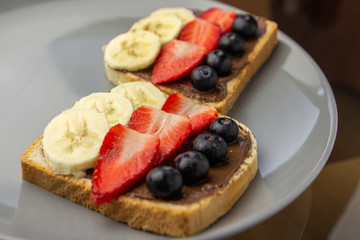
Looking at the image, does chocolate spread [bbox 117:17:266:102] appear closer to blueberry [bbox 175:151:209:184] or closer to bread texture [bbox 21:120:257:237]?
bread texture [bbox 21:120:257:237]

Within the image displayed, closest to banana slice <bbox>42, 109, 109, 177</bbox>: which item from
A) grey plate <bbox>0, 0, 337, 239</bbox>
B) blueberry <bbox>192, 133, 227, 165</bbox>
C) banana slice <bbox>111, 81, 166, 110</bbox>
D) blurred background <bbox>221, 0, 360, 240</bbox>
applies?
grey plate <bbox>0, 0, 337, 239</bbox>

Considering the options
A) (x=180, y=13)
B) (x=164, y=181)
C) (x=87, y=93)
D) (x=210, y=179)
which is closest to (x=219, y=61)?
(x=180, y=13)

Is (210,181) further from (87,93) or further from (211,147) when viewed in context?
(87,93)

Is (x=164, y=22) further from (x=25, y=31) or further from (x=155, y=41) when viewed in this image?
(x=25, y=31)

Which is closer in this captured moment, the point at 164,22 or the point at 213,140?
the point at 213,140

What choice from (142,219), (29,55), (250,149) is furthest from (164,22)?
(142,219)

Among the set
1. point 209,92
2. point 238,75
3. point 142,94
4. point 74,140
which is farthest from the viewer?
point 238,75
